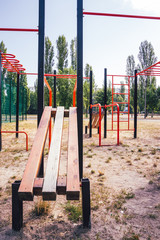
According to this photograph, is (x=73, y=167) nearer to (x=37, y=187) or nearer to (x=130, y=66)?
(x=37, y=187)

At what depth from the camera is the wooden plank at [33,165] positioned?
4.98 feet

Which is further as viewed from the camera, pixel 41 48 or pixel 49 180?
pixel 41 48

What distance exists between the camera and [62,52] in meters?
28.7

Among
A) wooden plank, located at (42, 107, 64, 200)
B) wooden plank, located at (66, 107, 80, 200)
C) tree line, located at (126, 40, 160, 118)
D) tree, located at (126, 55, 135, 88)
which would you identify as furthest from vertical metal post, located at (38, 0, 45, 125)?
tree, located at (126, 55, 135, 88)

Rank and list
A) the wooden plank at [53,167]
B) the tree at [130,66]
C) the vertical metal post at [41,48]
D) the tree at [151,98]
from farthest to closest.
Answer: the tree at [130,66]
the tree at [151,98]
the vertical metal post at [41,48]
the wooden plank at [53,167]

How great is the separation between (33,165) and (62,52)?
1138 inches

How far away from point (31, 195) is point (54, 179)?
22 centimetres

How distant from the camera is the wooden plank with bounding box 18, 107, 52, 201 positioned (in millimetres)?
1519

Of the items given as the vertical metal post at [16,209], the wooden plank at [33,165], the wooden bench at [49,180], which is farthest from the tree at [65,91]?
the vertical metal post at [16,209]

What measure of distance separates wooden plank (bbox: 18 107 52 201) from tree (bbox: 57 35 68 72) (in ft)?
89.5

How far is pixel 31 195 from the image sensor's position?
1.52 m

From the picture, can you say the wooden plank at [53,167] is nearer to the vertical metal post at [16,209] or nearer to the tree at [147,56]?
the vertical metal post at [16,209]

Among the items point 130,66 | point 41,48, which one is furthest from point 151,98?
point 41,48

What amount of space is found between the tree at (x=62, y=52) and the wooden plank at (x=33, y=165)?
27.3 m
